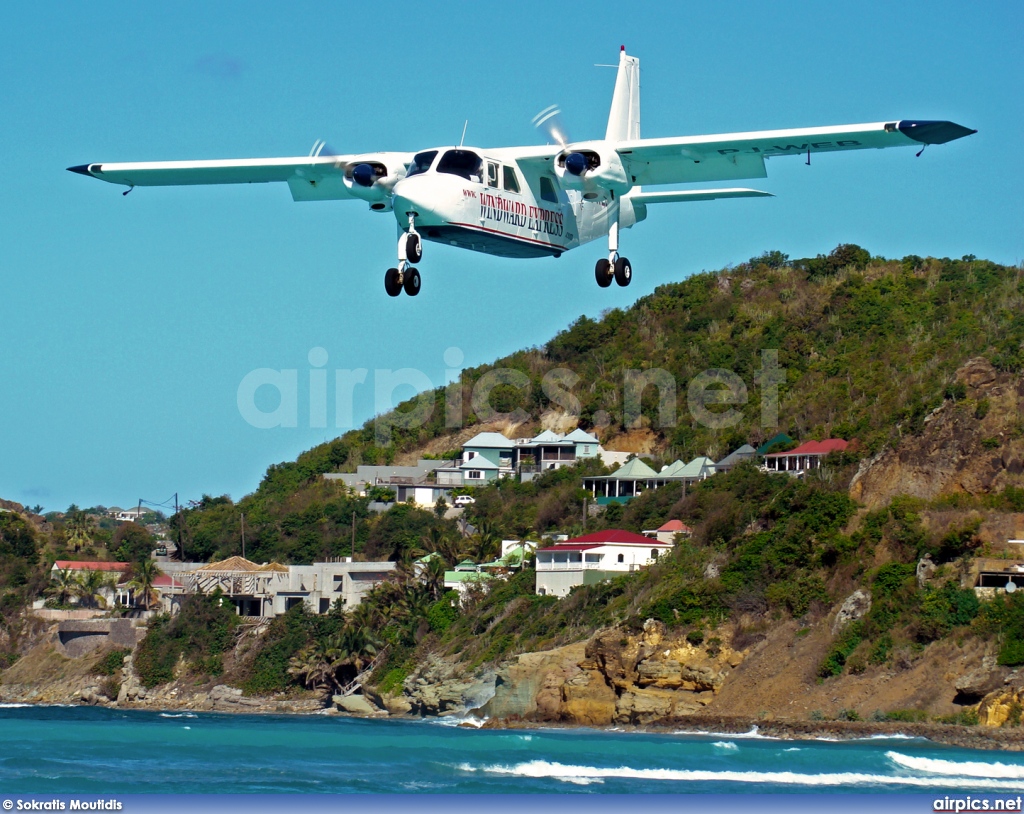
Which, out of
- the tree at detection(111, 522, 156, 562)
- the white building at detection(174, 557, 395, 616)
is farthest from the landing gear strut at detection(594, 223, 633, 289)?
the tree at detection(111, 522, 156, 562)

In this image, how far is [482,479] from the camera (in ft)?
303

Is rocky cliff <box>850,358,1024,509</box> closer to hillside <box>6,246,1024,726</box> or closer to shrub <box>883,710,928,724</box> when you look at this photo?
hillside <box>6,246,1024,726</box>

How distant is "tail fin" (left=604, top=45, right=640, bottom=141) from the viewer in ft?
109

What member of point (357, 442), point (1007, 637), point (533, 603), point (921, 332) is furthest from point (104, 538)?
point (1007, 637)

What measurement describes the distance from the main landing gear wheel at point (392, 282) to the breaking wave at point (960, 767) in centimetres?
2058

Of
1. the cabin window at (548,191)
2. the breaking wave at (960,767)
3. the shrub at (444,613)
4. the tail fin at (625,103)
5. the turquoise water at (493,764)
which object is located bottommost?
the turquoise water at (493,764)

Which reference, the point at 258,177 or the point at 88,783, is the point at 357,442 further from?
the point at 258,177

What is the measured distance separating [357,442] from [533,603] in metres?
47.5

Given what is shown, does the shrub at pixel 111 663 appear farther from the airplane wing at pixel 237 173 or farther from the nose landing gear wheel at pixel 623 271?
the nose landing gear wheel at pixel 623 271

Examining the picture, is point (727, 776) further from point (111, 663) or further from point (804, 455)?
point (111, 663)

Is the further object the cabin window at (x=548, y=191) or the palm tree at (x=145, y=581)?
the palm tree at (x=145, y=581)

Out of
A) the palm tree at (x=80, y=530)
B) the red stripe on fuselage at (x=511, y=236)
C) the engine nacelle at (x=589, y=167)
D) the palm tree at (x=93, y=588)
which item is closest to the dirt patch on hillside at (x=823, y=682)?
the red stripe on fuselage at (x=511, y=236)

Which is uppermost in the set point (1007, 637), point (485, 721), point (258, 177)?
point (258, 177)

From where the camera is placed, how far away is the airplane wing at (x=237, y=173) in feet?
97.3
